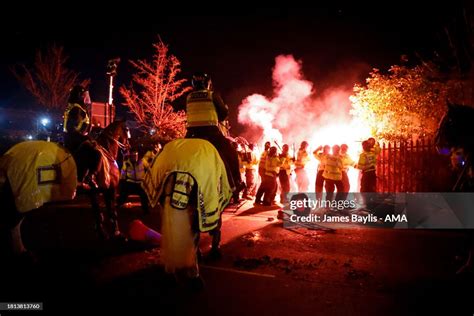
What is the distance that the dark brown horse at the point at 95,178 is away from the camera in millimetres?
5227

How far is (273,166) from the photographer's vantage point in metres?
12.2

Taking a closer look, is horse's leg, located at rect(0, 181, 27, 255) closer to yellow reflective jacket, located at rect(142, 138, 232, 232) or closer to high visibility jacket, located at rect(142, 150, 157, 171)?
yellow reflective jacket, located at rect(142, 138, 232, 232)

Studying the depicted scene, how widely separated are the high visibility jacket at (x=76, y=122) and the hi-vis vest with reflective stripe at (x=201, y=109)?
2549mm

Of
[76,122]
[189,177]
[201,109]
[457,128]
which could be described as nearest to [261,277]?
[189,177]

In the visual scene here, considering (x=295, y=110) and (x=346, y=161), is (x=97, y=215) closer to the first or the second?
(x=346, y=161)

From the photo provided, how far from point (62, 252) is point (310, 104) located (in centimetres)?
2104

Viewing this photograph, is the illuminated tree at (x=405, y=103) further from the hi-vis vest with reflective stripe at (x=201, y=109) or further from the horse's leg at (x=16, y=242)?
the horse's leg at (x=16, y=242)

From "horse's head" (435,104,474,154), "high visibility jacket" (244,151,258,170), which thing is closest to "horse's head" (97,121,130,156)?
"horse's head" (435,104,474,154)

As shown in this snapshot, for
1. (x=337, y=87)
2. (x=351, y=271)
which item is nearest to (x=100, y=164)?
(x=351, y=271)

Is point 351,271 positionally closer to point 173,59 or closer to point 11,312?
point 11,312

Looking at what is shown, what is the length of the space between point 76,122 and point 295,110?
65.9 ft

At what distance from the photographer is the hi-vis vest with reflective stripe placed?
525cm

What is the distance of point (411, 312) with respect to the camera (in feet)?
12.4

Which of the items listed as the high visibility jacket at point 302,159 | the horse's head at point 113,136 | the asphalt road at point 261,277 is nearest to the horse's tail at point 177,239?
the asphalt road at point 261,277
